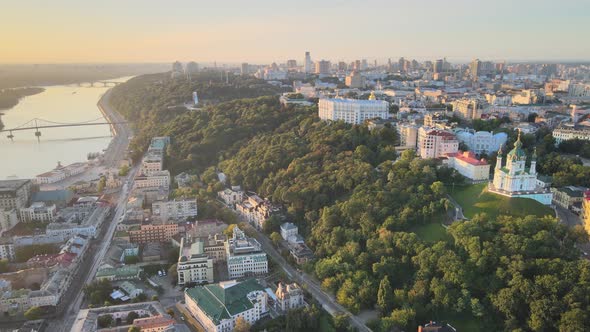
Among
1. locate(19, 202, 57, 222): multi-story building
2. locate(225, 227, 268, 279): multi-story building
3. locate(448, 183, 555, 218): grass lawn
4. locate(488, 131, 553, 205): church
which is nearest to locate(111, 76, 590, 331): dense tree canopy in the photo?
locate(448, 183, 555, 218): grass lawn

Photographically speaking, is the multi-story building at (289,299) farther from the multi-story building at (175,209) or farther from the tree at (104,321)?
the multi-story building at (175,209)

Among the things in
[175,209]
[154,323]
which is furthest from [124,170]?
[154,323]

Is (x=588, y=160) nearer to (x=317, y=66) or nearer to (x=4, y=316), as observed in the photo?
(x=4, y=316)

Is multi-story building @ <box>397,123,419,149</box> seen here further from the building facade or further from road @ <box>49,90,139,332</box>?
road @ <box>49,90,139,332</box>

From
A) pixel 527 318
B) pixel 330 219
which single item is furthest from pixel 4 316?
pixel 527 318

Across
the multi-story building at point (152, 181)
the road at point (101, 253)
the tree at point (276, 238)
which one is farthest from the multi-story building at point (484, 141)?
the road at point (101, 253)

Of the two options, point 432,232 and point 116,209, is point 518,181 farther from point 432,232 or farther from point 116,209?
point 116,209

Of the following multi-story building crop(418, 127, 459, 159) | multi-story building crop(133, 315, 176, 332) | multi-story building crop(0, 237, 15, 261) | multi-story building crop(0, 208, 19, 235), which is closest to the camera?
multi-story building crop(133, 315, 176, 332)
